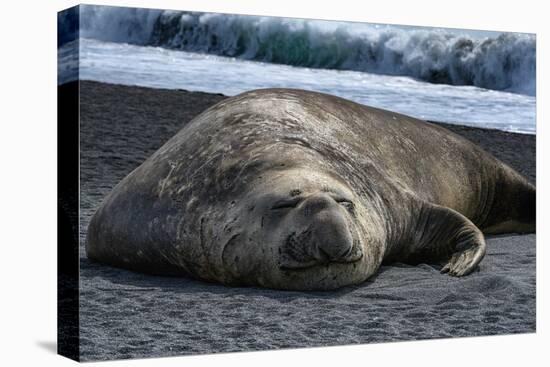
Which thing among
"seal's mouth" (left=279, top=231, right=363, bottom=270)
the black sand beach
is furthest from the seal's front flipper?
"seal's mouth" (left=279, top=231, right=363, bottom=270)

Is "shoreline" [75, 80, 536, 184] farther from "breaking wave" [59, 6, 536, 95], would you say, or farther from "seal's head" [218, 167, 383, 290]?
"seal's head" [218, 167, 383, 290]

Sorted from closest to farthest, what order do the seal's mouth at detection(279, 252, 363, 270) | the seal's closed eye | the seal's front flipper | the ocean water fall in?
the seal's mouth at detection(279, 252, 363, 270) < the ocean water < the seal's closed eye < the seal's front flipper

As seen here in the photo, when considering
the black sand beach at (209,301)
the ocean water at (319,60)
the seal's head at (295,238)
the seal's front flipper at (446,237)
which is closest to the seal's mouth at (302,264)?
the seal's head at (295,238)

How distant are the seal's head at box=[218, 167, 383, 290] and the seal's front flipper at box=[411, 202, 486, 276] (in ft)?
3.53

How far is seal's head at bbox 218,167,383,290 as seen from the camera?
659 cm

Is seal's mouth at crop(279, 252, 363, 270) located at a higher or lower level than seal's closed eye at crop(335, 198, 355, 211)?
lower

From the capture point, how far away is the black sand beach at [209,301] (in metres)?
6.55

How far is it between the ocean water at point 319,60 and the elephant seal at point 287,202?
198mm

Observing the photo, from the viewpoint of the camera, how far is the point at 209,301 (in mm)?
6793

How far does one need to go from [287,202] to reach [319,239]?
354 millimetres

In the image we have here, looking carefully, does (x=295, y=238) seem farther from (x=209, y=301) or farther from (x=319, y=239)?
(x=209, y=301)

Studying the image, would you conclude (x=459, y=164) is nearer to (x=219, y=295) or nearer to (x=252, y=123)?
(x=252, y=123)

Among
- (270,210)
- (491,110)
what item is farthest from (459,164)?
(270,210)

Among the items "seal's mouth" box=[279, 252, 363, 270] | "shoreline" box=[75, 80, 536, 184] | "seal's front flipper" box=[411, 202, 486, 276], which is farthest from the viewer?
"seal's front flipper" box=[411, 202, 486, 276]
